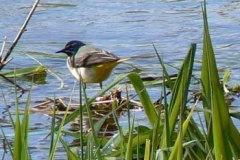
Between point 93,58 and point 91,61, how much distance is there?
6.1 inches

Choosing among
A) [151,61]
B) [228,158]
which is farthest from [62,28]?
[228,158]

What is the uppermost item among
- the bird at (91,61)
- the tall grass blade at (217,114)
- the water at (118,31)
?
the tall grass blade at (217,114)

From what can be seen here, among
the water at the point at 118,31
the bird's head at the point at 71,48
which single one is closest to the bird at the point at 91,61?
the bird's head at the point at 71,48

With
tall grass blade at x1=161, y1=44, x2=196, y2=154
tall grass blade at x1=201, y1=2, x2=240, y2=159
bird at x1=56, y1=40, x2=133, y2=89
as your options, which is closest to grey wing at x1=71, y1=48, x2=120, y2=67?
bird at x1=56, y1=40, x2=133, y2=89

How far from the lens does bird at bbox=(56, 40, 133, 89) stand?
20.7 ft

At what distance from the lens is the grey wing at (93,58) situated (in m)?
6.29

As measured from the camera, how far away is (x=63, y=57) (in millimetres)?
7398

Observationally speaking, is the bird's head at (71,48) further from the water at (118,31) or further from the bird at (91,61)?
the water at (118,31)

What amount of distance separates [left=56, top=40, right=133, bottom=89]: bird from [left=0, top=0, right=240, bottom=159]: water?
0.13m

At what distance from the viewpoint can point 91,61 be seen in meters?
6.83

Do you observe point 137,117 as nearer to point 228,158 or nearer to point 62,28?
point 228,158

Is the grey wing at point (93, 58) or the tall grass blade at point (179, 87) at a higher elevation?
the tall grass blade at point (179, 87)

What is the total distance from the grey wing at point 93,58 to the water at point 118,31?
0.51ft

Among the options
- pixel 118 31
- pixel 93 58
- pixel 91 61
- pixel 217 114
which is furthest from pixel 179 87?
pixel 118 31
